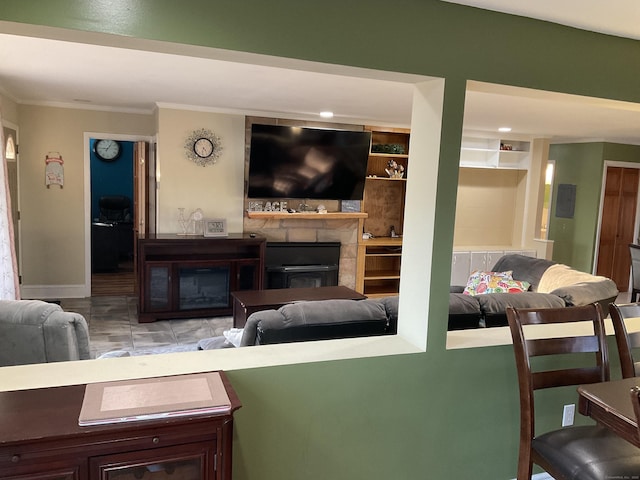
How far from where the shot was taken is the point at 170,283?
18.5 ft

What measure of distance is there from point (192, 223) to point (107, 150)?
3.50 metres

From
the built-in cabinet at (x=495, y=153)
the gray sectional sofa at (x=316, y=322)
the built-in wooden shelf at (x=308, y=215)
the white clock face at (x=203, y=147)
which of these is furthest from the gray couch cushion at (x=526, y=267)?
the white clock face at (x=203, y=147)

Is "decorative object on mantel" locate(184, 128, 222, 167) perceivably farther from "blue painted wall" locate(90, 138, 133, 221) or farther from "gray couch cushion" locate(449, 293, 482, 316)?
"gray couch cushion" locate(449, 293, 482, 316)

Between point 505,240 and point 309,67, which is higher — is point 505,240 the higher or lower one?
the lower one

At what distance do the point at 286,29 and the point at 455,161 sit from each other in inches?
35.4

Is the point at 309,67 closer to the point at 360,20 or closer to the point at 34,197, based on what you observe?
the point at 360,20

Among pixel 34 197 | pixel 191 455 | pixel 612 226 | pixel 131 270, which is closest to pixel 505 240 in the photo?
pixel 612 226

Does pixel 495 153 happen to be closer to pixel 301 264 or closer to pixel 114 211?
pixel 301 264

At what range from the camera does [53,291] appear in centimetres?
631

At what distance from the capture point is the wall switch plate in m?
2.60

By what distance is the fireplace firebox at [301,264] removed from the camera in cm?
639

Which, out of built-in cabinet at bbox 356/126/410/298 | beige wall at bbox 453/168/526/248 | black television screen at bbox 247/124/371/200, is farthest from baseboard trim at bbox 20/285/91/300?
beige wall at bbox 453/168/526/248

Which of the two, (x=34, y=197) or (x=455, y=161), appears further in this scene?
(x=34, y=197)

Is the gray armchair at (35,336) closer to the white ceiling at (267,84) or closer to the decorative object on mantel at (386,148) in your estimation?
the white ceiling at (267,84)
